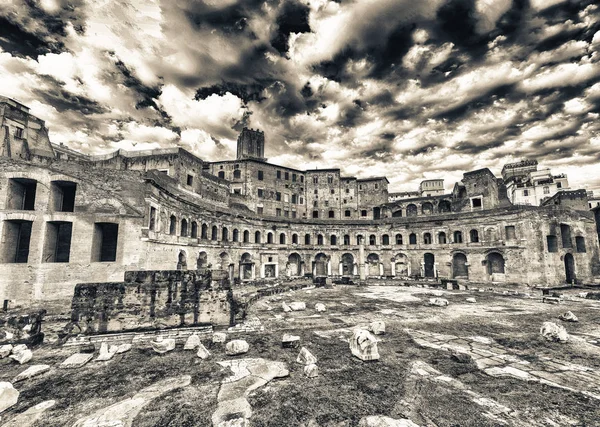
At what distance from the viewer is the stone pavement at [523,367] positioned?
16.6 ft

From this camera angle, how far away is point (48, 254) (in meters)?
12.5

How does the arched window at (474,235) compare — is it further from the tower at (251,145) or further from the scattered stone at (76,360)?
the scattered stone at (76,360)

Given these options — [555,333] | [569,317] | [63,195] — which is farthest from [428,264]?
[63,195]

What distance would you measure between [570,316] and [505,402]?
30.0 ft

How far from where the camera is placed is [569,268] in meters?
24.4

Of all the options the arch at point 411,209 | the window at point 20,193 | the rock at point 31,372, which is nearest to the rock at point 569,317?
the rock at point 31,372

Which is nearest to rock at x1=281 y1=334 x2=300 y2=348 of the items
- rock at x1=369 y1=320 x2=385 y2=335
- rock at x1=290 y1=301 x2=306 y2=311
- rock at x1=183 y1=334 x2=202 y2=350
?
rock at x1=183 y1=334 x2=202 y2=350

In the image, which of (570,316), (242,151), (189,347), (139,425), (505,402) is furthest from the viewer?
(242,151)

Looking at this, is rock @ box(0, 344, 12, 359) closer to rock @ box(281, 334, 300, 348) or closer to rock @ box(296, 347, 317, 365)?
rock @ box(281, 334, 300, 348)

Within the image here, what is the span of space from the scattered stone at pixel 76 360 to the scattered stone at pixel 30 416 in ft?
5.69

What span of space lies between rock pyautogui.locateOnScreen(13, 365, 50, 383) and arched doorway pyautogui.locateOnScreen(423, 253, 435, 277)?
33.2 m

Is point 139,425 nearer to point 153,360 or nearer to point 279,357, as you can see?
point 153,360

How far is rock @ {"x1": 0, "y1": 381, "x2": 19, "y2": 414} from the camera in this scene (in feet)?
13.9

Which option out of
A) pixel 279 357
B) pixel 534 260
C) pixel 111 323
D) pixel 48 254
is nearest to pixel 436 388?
pixel 279 357
